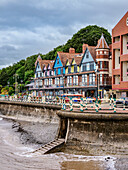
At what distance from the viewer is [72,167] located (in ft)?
54.3

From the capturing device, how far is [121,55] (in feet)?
117

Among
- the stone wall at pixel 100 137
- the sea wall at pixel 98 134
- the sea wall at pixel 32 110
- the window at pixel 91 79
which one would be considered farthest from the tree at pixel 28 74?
the stone wall at pixel 100 137

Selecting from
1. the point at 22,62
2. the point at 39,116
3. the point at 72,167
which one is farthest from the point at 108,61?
the point at 22,62

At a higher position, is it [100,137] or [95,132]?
[95,132]

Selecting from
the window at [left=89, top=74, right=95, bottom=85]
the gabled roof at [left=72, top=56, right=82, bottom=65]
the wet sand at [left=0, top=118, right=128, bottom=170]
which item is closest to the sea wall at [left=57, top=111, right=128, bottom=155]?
the wet sand at [left=0, top=118, right=128, bottom=170]

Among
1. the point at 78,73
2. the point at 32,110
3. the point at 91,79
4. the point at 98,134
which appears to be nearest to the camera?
the point at 98,134

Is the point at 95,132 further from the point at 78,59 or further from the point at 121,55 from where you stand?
the point at 78,59

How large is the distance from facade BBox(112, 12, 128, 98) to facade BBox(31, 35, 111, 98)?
330 centimetres

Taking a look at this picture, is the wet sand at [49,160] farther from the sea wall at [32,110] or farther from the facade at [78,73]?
the facade at [78,73]

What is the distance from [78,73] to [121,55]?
18559 millimetres

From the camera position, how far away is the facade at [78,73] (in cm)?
4588

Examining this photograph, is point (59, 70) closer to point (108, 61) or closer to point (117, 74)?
point (108, 61)

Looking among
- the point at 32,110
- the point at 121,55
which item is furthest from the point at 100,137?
the point at 32,110

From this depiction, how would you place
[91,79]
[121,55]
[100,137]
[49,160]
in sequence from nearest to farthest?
[49,160] → [100,137] → [121,55] → [91,79]
